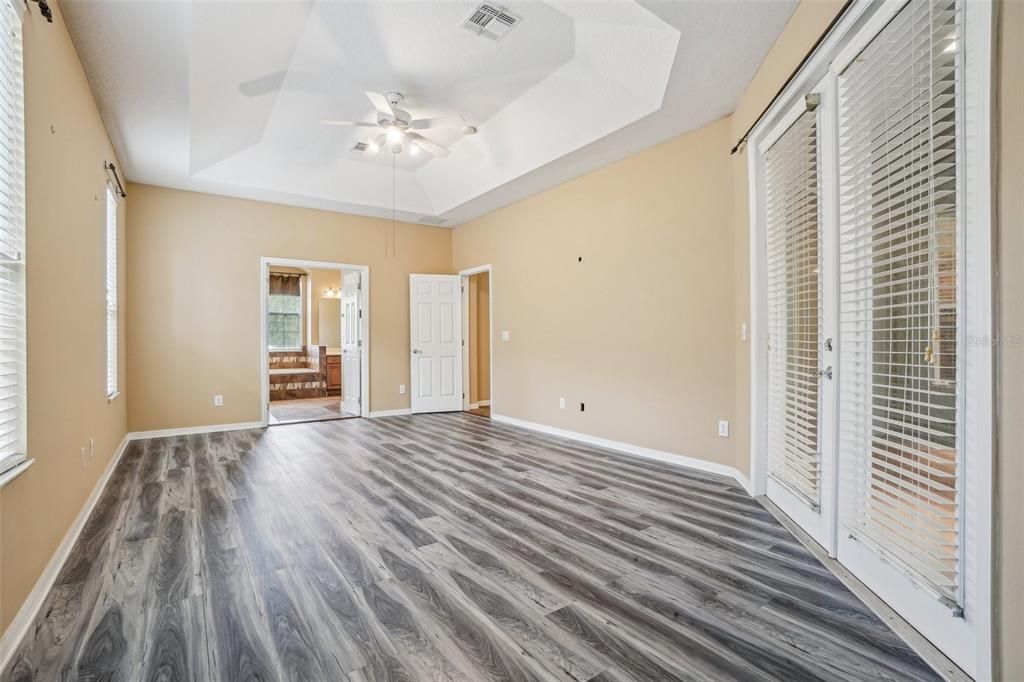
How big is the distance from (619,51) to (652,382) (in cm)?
261

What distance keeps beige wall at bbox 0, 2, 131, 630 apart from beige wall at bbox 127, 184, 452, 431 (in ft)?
6.78

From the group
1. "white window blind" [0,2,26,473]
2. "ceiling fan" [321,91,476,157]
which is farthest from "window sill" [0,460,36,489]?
"ceiling fan" [321,91,476,157]

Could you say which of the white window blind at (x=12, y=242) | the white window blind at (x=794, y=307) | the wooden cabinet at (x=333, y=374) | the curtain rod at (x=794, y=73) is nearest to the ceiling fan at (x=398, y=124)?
the white window blind at (x=12, y=242)

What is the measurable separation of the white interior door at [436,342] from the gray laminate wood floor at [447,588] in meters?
3.20

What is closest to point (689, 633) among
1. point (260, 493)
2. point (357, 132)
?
point (260, 493)

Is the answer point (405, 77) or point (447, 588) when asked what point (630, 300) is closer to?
point (405, 77)

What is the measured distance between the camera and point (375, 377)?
21.4 ft

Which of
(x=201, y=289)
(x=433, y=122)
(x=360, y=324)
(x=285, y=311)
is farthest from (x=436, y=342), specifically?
(x=285, y=311)

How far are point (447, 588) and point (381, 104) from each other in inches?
131

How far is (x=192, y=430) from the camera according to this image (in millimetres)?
5359

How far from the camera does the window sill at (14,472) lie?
1.60 metres

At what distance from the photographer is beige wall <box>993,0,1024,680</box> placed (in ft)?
4.09

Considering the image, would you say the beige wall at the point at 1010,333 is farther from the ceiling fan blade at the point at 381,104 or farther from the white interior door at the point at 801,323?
the ceiling fan blade at the point at 381,104

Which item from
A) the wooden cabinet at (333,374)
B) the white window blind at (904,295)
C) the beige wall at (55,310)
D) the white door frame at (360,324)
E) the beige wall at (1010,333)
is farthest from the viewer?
the wooden cabinet at (333,374)
